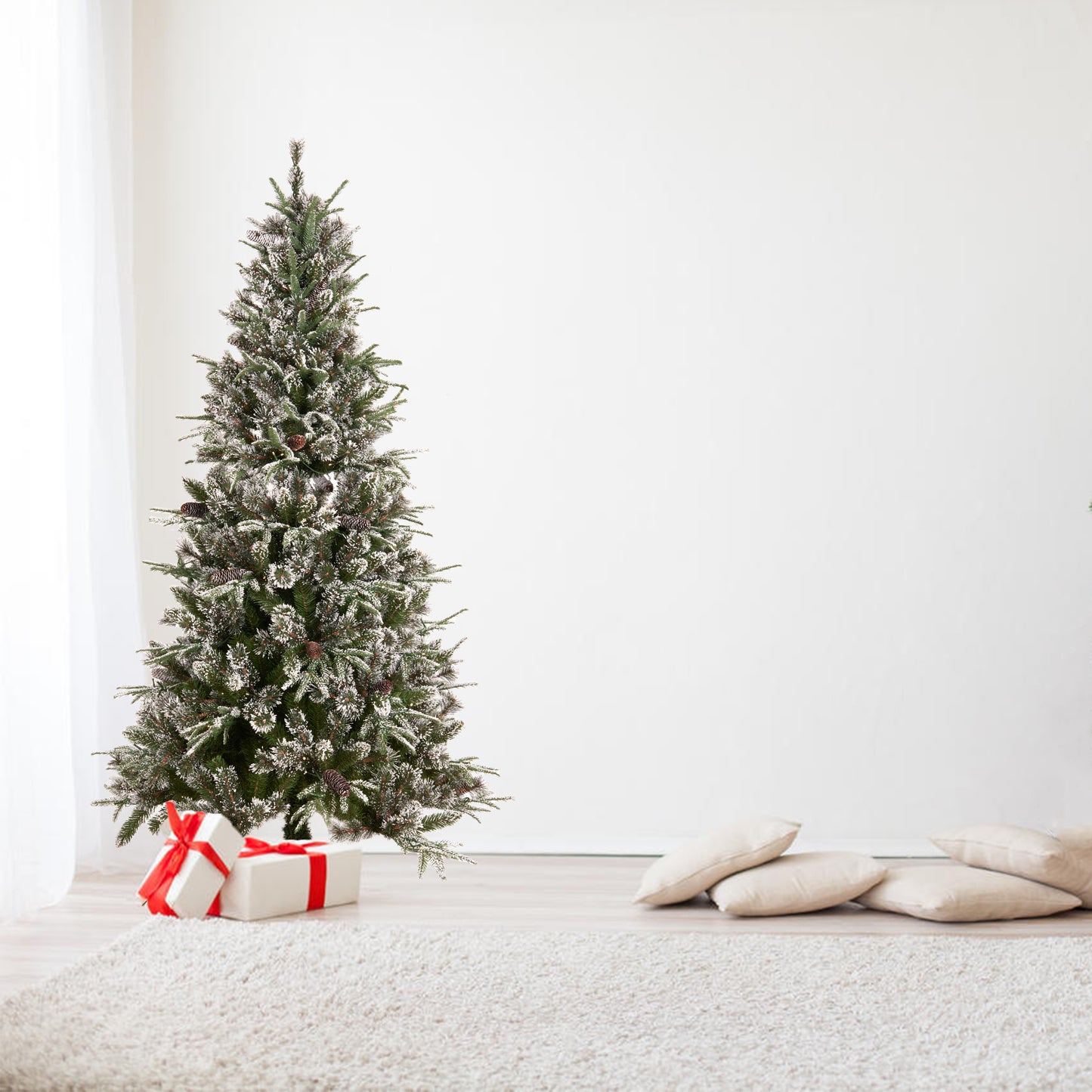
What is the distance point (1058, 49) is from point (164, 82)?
301 cm

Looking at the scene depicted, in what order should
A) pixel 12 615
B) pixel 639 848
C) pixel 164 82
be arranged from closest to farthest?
pixel 12 615 → pixel 639 848 → pixel 164 82

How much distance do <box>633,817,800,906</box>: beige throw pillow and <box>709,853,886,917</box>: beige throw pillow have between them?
0.03 m

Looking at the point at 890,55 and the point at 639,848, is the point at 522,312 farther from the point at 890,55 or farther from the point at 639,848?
the point at 639,848

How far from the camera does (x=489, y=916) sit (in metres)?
2.53

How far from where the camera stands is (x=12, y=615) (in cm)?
267

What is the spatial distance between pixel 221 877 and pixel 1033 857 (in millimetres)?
1831

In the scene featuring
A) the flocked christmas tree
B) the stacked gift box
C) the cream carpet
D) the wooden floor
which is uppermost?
the flocked christmas tree

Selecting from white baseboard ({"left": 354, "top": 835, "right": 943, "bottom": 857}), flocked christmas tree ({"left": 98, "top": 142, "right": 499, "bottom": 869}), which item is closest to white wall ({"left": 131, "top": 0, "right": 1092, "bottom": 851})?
white baseboard ({"left": 354, "top": 835, "right": 943, "bottom": 857})

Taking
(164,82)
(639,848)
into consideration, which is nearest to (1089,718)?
(639,848)

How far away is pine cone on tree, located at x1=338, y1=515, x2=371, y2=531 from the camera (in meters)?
2.74

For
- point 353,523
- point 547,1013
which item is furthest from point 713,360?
point 547,1013

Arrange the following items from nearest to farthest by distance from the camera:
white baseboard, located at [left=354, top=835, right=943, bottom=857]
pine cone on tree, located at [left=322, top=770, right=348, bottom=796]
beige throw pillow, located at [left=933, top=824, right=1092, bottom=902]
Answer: beige throw pillow, located at [left=933, top=824, right=1092, bottom=902] < pine cone on tree, located at [left=322, top=770, right=348, bottom=796] < white baseboard, located at [left=354, top=835, right=943, bottom=857]

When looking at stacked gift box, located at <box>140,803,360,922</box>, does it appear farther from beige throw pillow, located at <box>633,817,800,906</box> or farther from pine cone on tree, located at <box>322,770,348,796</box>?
beige throw pillow, located at <box>633,817,800,906</box>

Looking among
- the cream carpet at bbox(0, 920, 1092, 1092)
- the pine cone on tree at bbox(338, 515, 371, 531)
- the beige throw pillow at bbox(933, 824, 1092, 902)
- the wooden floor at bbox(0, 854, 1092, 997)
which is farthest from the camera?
the pine cone on tree at bbox(338, 515, 371, 531)
